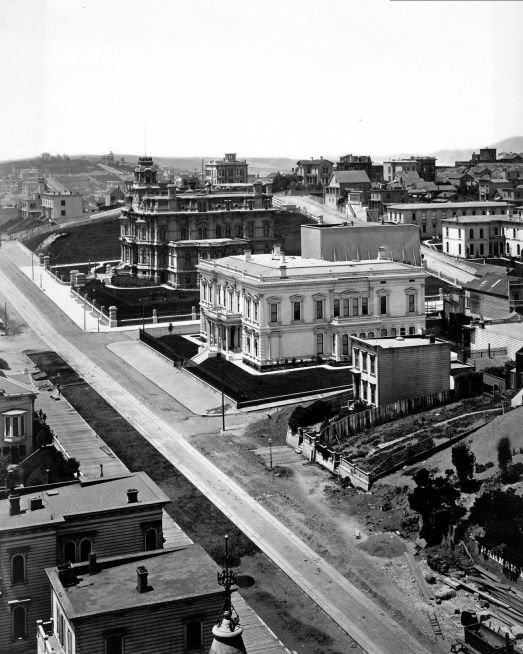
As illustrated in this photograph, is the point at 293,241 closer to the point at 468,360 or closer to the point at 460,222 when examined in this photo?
the point at 460,222

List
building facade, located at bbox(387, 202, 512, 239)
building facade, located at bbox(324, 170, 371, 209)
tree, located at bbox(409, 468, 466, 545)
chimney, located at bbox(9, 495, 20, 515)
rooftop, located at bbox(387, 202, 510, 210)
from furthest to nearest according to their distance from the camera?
building facade, located at bbox(324, 170, 371, 209) < building facade, located at bbox(387, 202, 512, 239) < rooftop, located at bbox(387, 202, 510, 210) < tree, located at bbox(409, 468, 466, 545) < chimney, located at bbox(9, 495, 20, 515)

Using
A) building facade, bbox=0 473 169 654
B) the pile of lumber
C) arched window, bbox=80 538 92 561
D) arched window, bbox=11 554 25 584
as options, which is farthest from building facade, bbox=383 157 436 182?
arched window, bbox=11 554 25 584

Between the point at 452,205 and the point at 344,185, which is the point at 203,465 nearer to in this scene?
the point at 452,205

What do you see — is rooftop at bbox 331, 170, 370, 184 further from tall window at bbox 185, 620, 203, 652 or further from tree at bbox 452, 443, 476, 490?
tall window at bbox 185, 620, 203, 652

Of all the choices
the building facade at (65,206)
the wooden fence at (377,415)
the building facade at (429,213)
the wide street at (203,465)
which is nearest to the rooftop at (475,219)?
the building facade at (429,213)

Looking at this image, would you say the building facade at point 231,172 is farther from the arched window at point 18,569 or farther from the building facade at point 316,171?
the arched window at point 18,569

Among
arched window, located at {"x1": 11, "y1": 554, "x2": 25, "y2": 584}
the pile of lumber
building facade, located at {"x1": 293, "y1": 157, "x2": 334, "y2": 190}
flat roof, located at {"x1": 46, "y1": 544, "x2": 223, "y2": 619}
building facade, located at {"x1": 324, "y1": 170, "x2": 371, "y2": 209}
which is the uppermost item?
building facade, located at {"x1": 293, "y1": 157, "x2": 334, "y2": 190}

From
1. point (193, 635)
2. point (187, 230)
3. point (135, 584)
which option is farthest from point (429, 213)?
point (193, 635)
